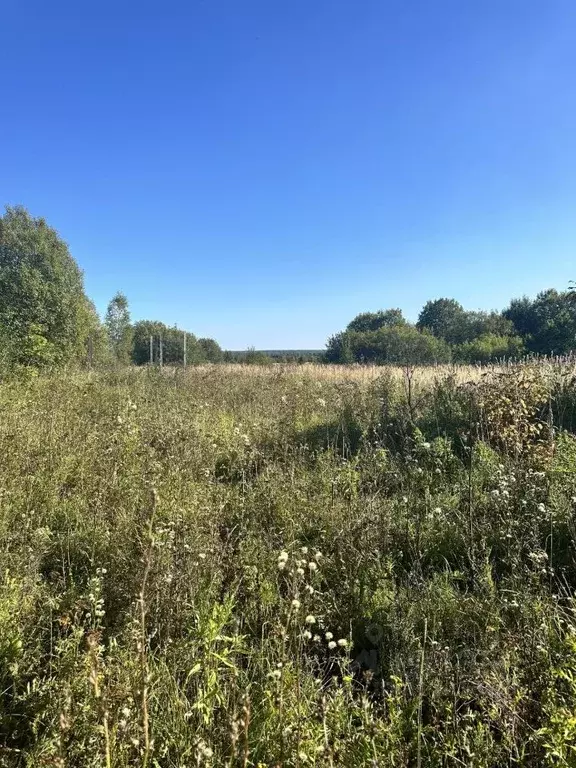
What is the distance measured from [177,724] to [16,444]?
343 cm

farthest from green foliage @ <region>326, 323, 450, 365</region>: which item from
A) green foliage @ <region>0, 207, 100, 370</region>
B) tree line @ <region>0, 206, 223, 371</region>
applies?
green foliage @ <region>0, 207, 100, 370</region>

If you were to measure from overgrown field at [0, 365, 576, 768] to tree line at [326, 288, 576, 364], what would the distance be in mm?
28876

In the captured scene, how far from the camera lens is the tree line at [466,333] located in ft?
128

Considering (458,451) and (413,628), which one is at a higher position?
(458,451)

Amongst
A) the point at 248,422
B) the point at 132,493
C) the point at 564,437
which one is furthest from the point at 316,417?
the point at 132,493

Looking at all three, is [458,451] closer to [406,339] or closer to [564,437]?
[564,437]

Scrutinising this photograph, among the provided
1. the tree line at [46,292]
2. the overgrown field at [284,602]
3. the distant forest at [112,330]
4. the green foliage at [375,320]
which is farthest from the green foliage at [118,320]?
the green foliage at [375,320]

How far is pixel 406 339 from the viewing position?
5272 centimetres

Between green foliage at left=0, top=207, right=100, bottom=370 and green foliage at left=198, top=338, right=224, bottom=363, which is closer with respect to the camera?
green foliage at left=0, top=207, right=100, bottom=370

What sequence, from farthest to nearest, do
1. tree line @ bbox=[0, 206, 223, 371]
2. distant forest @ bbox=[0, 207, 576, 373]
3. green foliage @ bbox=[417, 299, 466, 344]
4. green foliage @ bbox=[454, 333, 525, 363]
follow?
green foliage @ bbox=[417, 299, 466, 344]
green foliage @ bbox=[454, 333, 525, 363]
tree line @ bbox=[0, 206, 223, 371]
distant forest @ bbox=[0, 207, 576, 373]

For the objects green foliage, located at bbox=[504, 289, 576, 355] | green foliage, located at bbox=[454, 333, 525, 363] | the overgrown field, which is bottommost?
the overgrown field

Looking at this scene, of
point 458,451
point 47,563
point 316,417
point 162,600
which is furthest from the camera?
point 316,417

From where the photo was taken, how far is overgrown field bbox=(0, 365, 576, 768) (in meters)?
1.47

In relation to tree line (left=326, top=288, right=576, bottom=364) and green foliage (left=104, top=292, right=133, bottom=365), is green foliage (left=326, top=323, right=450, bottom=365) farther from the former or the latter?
green foliage (left=104, top=292, right=133, bottom=365)
